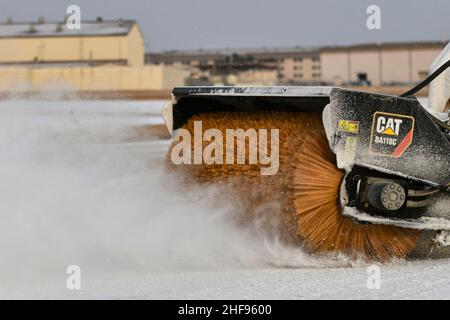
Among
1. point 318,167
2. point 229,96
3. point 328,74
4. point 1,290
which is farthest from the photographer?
point 328,74

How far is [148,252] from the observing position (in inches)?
191

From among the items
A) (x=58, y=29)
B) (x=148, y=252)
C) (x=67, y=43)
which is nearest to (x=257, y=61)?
(x=67, y=43)

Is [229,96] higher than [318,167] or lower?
higher

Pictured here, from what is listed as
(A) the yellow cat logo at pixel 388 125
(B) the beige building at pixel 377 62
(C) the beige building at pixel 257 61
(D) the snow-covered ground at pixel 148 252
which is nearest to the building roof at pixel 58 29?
(C) the beige building at pixel 257 61

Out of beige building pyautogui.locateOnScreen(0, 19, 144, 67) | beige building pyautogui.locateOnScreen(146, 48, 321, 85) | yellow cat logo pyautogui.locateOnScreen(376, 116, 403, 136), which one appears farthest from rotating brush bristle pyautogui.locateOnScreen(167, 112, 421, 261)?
beige building pyautogui.locateOnScreen(0, 19, 144, 67)

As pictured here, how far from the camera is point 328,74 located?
6638cm

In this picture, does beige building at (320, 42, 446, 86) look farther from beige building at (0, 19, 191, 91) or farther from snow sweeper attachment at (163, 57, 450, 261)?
snow sweeper attachment at (163, 57, 450, 261)

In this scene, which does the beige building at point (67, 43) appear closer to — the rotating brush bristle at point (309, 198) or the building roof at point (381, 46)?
the building roof at point (381, 46)

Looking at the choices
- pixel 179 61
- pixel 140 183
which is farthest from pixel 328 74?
pixel 140 183

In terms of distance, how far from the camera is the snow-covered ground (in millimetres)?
4219

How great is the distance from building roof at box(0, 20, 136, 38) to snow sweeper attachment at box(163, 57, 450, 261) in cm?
5693
